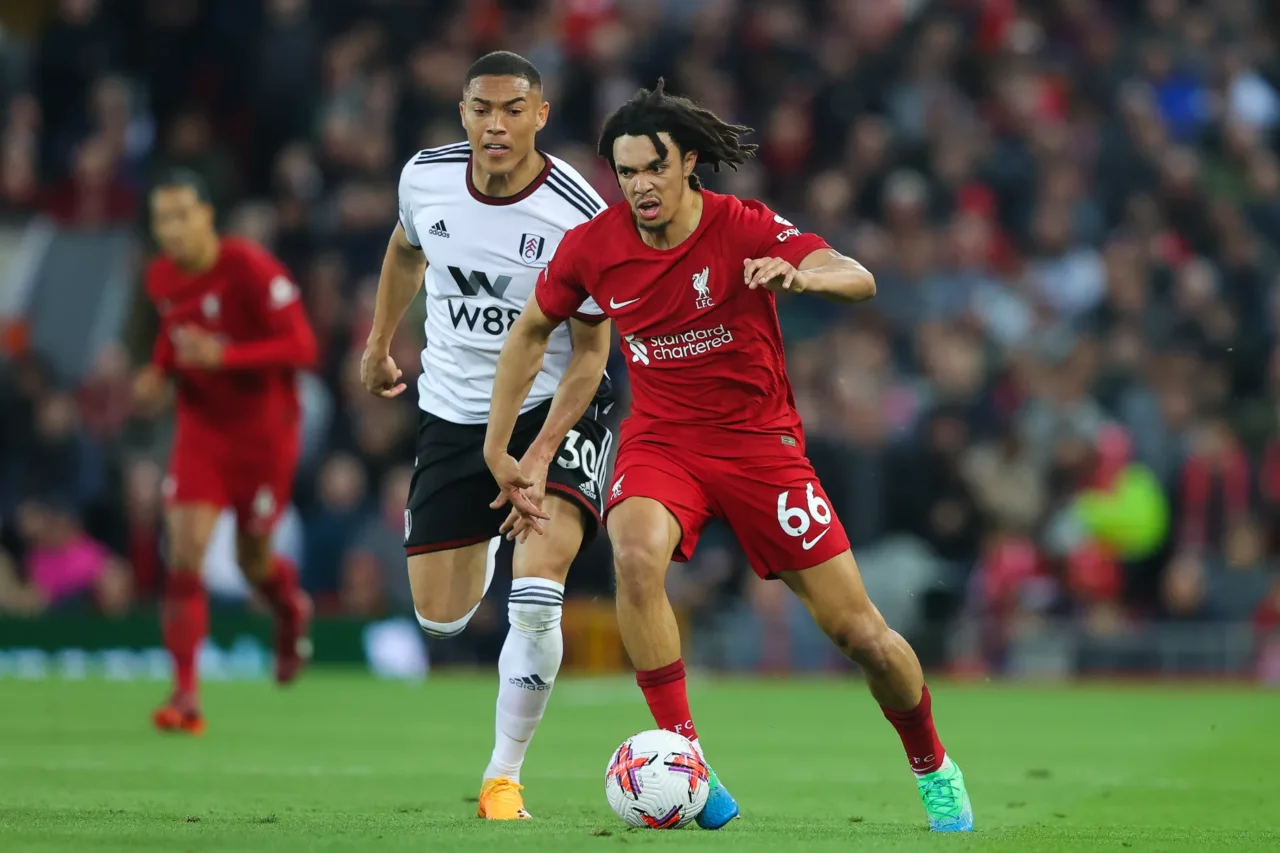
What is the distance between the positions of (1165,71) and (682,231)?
1459 centimetres

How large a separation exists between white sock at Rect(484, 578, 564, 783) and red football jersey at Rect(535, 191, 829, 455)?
755 millimetres

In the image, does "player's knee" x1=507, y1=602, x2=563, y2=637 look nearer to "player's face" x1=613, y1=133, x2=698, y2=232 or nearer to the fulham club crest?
the fulham club crest

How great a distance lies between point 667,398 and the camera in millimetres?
7145

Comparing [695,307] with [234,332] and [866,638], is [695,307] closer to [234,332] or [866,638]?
[866,638]

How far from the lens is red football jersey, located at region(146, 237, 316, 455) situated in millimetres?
11406

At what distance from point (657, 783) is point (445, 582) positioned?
68.5 inches

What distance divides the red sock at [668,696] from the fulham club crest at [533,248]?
5.71ft

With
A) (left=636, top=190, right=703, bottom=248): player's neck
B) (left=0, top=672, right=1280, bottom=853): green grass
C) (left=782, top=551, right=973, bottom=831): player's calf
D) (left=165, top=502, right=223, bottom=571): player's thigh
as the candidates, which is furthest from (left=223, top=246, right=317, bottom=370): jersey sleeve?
(left=782, top=551, right=973, bottom=831): player's calf

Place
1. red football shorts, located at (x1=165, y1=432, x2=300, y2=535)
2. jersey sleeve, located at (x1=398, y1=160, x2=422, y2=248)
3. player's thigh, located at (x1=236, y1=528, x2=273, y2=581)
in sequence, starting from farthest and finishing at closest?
1. player's thigh, located at (x1=236, y1=528, x2=273, y2=581)
2. red football shorts, located at (x1=165, y1=432, x2=300, y2=535)
3. jersey sleeve, located at (x1=398, y1=160, x2=422, y2=248)

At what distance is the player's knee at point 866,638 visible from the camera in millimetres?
6809

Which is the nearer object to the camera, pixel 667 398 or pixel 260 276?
pixel 667 398

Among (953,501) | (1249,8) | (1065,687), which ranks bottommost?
(1065,687)

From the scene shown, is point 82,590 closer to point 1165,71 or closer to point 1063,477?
point 1063,477

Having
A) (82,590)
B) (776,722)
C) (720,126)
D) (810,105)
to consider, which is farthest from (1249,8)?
(720,126)
